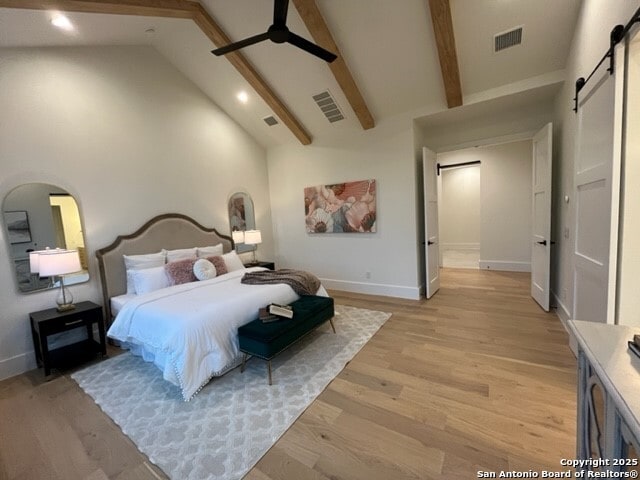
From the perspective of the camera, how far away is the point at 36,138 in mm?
2977

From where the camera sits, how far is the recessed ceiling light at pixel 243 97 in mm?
4423

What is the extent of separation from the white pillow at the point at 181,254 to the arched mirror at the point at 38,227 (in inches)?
35.2

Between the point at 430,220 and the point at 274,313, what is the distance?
3026 mm

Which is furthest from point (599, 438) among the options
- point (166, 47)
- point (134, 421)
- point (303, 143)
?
point (166, 47)

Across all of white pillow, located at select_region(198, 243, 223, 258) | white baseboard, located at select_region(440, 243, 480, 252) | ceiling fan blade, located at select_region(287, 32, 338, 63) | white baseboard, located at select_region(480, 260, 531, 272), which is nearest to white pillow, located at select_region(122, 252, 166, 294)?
white pillow, located at select_region(198, 243, 223, 258)

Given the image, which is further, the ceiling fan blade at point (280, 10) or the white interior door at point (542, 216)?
the white interior door at point (542, 216)

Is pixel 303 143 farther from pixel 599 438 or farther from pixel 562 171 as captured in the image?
pixel 599 438

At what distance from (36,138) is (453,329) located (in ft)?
16.5

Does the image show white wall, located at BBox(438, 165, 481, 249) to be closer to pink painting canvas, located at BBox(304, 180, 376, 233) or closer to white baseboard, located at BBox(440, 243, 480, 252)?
white baseboard, located at BBox(440, 243, 480, 252)

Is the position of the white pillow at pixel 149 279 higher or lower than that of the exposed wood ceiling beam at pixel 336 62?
lower

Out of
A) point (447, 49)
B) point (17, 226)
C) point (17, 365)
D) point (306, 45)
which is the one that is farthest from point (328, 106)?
point (17, 365)

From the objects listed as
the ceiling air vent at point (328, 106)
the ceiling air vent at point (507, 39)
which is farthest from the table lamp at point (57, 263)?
the ceiling air vent at point (507, 39)

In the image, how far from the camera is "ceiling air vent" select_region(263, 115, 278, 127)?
483cm

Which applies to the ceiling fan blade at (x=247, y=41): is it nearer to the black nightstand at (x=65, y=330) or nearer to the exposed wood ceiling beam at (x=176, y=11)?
the exposed wood ceiling beam at (x=176, y=11)
